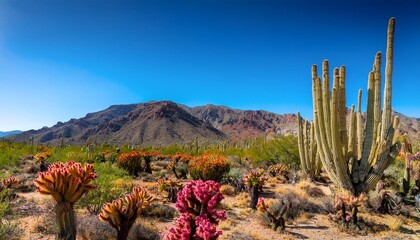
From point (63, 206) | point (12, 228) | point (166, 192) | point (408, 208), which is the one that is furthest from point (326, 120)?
point (12, 228)

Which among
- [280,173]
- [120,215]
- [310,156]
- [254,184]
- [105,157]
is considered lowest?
[120,215]

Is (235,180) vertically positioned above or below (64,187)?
above

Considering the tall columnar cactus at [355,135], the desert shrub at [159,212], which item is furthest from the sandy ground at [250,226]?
the tall columnar cactus at [355,135]

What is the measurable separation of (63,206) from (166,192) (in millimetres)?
7312

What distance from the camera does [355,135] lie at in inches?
423

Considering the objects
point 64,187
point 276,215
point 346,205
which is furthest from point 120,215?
point 346,205

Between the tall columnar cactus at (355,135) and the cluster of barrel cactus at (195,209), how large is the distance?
7.15 metres

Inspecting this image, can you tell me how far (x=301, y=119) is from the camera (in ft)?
57.9

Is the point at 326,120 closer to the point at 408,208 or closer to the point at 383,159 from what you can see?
the point at 383,159

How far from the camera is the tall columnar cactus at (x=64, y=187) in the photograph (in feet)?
17.7

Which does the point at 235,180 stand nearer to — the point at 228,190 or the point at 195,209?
the point at 228,190

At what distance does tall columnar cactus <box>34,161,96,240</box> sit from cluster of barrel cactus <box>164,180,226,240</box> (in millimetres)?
2259

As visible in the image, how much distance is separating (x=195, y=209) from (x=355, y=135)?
8.17 metres

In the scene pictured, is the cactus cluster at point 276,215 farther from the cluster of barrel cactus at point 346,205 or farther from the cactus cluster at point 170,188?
the cactus cluster at point 170,188
